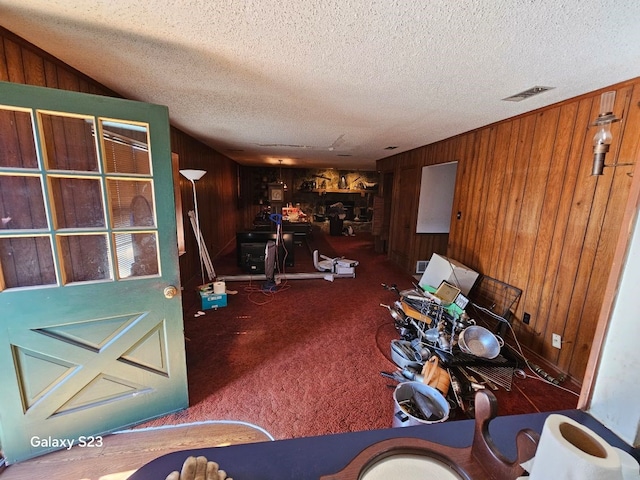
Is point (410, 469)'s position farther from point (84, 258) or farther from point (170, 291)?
point (84, 258)

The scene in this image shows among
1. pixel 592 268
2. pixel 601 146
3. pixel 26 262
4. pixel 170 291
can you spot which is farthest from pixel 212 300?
pixel 601 146

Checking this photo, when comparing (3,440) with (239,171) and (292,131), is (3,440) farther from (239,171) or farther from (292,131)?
(239,171)

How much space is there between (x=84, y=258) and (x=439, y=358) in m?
2.64

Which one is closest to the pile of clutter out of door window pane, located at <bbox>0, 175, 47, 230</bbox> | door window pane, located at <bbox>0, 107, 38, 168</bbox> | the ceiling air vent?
the ceiling air vent

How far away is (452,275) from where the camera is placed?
10.8 feet

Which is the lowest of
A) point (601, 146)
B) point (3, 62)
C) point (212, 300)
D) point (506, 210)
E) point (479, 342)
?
point (212, 300)

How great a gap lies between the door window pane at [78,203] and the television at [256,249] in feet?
10.4

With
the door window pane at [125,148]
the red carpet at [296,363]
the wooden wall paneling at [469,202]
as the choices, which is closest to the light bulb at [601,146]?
the wooden wall paneling at [469,202]

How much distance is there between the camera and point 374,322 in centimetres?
321

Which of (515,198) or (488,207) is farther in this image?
(488,207)

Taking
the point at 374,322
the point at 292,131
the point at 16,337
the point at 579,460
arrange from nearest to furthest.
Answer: the point at 579,460 → the point at 16,337 → the point at 374,322 → the point at 292,131

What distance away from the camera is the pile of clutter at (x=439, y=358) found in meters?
1.68

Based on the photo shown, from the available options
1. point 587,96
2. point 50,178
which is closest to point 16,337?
point 50,178

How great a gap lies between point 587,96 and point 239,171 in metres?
9.15
